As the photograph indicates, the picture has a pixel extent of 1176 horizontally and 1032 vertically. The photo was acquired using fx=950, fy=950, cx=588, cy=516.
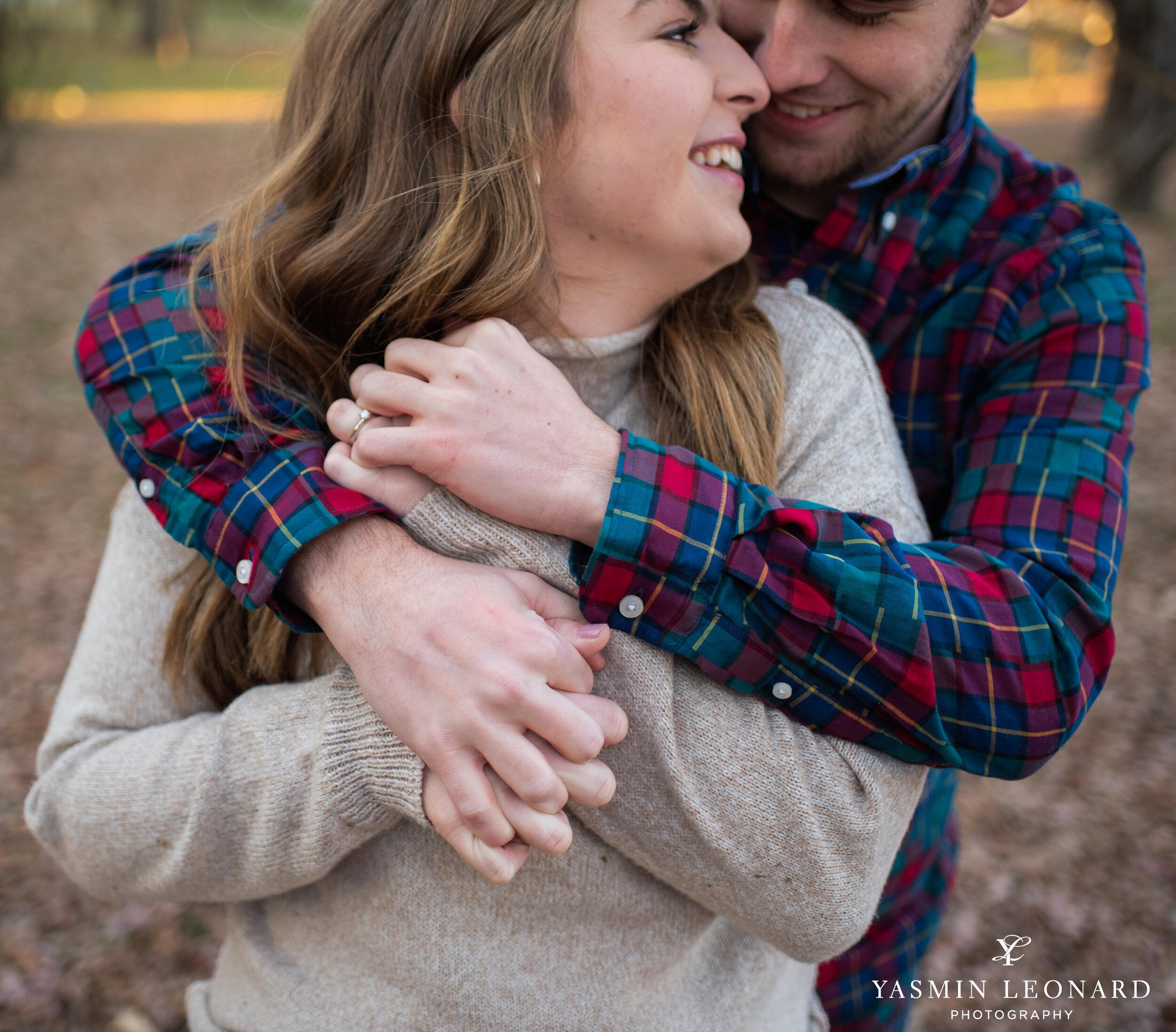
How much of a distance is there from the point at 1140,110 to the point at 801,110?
969 cm

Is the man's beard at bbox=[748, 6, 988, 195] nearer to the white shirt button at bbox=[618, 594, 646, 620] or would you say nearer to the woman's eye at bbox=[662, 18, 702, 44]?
the woman's eye at bbox=[662, 18, 702, 44]

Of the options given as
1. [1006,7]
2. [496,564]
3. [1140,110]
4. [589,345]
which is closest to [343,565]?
[496,564]

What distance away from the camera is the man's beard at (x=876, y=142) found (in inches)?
75.0

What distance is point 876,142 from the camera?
6.40 ft

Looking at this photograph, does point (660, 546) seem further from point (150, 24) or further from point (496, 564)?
point (150, 24)

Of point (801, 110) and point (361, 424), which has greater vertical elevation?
point (801, 110)

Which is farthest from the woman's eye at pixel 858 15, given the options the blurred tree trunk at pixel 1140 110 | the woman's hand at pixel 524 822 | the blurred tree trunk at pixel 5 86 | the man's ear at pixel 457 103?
the blurred tree trunk at pixel 5 86

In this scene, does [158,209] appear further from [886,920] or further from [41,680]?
[886,920]

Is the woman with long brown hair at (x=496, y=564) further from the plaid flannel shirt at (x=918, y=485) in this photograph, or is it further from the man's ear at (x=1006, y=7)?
the man's ear at (x=1006, y=7)

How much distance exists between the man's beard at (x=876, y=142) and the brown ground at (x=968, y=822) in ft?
3.86

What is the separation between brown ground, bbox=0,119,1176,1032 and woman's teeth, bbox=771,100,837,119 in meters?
1.13

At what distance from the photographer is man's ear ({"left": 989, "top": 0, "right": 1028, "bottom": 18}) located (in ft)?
6.72

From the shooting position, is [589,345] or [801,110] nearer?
[589,345]

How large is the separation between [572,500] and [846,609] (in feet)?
1.40
